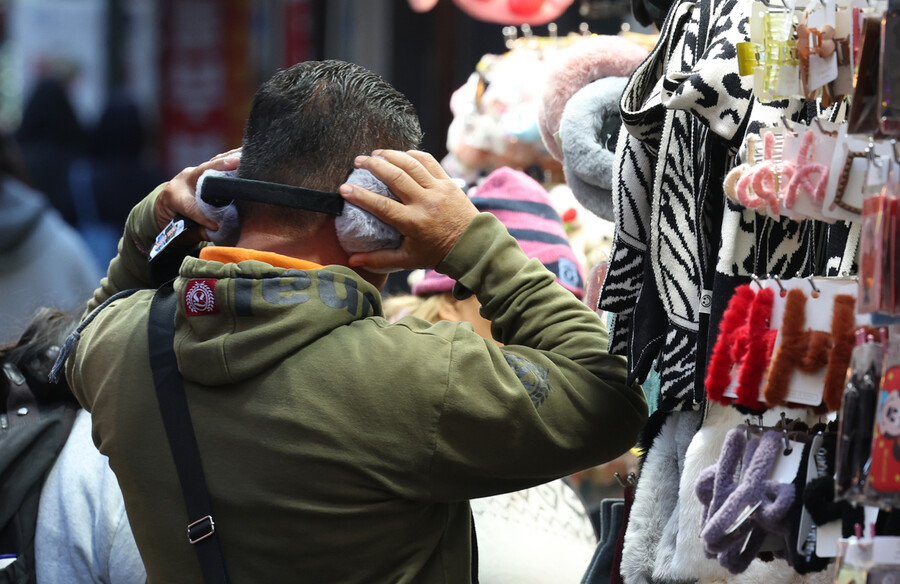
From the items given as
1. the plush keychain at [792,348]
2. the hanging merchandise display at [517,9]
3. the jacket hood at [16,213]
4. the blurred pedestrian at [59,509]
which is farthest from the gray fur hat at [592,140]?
the jacket hood at [16,213]

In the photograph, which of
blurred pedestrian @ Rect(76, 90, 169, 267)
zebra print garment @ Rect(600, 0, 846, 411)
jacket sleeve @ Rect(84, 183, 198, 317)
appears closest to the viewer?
zebra print garment @ Rect(600, 0, 846, 411)

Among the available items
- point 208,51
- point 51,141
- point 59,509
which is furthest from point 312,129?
point 208,51

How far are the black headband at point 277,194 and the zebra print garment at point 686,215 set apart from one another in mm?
411

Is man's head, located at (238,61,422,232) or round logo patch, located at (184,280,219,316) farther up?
man's head, located at (238,61,422,232)

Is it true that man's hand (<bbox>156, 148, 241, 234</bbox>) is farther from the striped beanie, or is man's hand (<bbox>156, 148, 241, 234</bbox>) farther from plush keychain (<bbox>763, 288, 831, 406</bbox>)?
the striped beanie

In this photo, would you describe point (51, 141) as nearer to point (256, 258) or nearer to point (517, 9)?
point (517, 9)

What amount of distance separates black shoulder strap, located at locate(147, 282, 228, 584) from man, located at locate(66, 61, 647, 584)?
0.05 ft

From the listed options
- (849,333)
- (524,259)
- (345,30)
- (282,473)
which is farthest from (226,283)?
(345,30)

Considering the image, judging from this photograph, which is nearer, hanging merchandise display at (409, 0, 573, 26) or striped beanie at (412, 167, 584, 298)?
striped beanie at (412, 167, 584, 298)

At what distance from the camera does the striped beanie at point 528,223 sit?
102 inches

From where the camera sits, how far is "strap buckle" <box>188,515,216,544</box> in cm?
142

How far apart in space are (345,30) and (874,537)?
5105mm

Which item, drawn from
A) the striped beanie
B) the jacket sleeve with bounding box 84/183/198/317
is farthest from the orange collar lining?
the striped beanie

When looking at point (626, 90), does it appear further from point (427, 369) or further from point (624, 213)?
point (427, 369)
